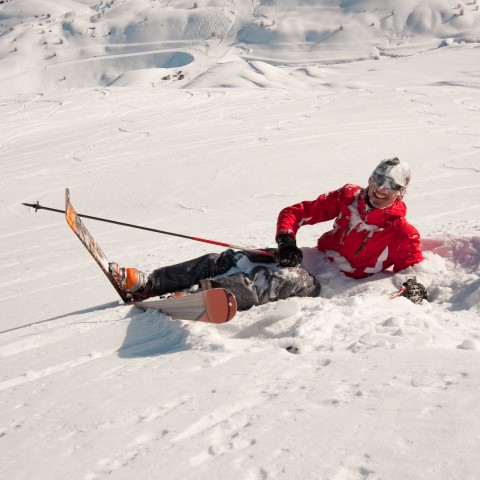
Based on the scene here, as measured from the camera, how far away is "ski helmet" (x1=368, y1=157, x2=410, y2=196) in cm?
338

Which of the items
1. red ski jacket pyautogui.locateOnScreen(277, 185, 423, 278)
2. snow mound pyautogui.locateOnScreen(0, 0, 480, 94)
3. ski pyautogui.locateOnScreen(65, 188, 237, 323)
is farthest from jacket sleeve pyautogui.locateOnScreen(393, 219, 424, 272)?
snow mound pyautogui.locateOnScreen(0, 0, 480, 94)

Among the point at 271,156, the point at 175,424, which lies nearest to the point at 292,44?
the point at 271,156

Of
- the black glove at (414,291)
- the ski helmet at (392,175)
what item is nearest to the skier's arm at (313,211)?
the ski helmet at (392,175)

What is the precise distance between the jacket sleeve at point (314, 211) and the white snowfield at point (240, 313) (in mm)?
365

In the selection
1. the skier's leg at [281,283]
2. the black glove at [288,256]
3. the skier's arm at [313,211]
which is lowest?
the skier's leg at [281,283]

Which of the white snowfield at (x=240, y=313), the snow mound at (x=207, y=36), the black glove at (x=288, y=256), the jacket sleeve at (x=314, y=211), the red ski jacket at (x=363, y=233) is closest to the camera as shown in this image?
the white snowfield at (x=240, y=313)

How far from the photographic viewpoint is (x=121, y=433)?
180 centimetres

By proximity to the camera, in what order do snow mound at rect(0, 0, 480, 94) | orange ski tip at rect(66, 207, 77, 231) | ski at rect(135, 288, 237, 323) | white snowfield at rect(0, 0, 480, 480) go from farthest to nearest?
snow mound at rect(0, 0, 480, 94) < orange ski tip at rect(66, 207, 77, 231) < ski at rect(135, 288, 237, 323) < white snowfield at rect(0, 0, 480, 480)

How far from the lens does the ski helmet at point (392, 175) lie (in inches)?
133

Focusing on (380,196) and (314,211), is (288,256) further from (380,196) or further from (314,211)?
(380,196)

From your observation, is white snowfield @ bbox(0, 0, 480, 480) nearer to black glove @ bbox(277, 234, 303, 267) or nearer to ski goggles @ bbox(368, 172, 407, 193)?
black glove @ bbox(277, 234, 303, 267)

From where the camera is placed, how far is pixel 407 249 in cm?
358

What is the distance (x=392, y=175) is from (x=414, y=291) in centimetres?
74

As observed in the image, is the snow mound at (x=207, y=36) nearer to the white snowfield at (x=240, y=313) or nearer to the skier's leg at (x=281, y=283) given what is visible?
the white snowfield at (x=240, y=313)
